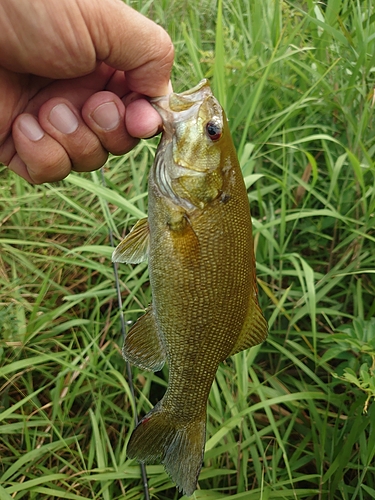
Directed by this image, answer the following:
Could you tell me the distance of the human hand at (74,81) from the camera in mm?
1441

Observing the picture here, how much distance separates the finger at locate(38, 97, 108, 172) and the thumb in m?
0.25

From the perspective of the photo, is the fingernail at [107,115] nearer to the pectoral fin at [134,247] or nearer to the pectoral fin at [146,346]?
the pectoral fin at [134,247]

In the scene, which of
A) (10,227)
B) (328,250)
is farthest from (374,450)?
(10,227)

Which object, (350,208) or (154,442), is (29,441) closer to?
(154,442)

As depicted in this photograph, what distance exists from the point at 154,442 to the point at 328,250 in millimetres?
1433

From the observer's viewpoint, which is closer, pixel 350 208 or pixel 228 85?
pixel 350 208

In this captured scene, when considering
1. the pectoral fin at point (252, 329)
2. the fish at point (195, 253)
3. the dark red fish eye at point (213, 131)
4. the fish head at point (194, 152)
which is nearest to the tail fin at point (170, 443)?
the fish at point (195, 253)

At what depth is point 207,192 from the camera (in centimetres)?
149

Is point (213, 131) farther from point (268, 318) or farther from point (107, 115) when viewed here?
point (268, 318)

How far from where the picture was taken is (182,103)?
1518 millimetres

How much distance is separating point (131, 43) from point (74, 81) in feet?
1.17

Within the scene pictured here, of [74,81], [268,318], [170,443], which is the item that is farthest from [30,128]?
[268,318]

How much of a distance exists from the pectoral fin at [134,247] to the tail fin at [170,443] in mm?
518

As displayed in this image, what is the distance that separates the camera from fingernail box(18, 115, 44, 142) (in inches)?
67.6
